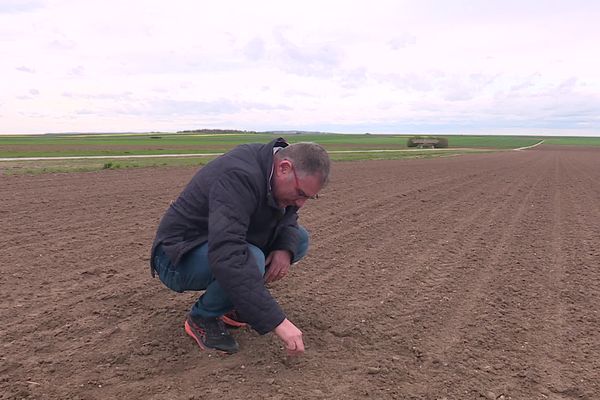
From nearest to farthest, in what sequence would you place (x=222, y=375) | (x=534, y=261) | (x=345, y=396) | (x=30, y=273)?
(x=345, y=396), (x=222, y=375), (x=30, y=273), (x=534, y=261)

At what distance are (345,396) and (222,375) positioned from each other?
75cm

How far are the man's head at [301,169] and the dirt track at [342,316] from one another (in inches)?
45.0

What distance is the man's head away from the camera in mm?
2689

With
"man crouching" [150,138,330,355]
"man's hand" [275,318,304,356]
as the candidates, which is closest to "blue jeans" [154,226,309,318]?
"man crouching" [150,138,330,355]

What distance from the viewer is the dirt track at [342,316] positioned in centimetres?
296

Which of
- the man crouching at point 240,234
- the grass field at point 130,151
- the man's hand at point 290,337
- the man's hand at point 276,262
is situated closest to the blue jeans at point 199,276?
the man crouching at point 240,234

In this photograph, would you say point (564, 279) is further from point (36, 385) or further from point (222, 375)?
point (36, 385)

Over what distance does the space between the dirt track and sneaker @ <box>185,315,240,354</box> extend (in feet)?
0.28

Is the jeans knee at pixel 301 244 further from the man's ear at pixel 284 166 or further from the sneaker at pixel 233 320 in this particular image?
the man's ear at pixel 284 166

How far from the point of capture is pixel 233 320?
12.5 feet

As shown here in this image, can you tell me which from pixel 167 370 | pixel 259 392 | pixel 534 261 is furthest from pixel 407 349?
pixel 534 261

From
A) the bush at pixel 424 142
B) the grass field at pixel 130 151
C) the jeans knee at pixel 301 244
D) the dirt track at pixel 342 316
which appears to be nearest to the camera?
the dirt track at pixel 342 316

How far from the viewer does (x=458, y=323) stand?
384 centimetres

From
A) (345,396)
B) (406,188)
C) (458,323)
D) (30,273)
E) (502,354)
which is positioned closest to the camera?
(345,396)
